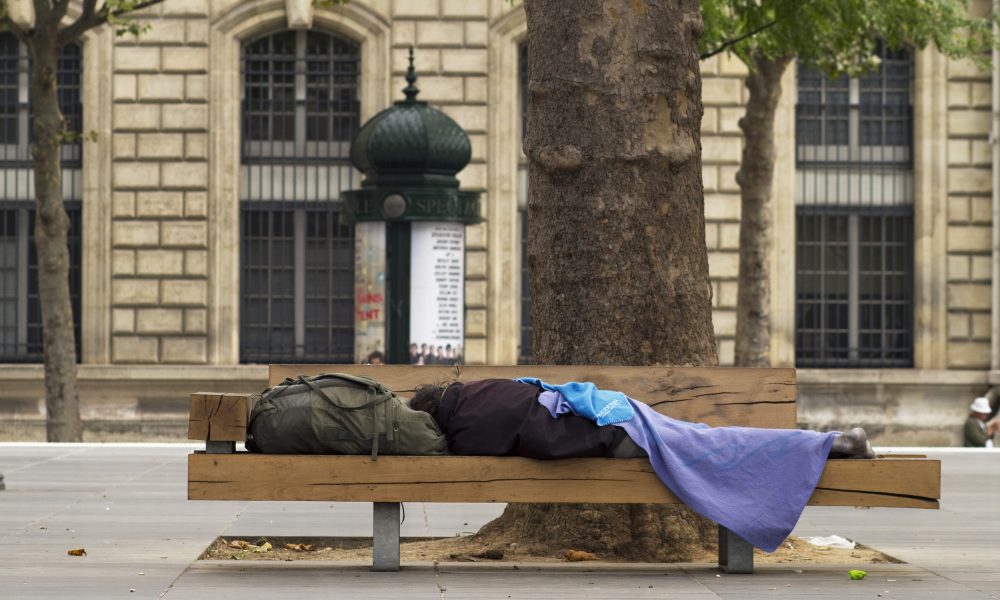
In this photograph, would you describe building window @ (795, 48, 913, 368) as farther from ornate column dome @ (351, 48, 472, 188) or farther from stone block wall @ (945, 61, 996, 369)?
ornate column dome @ (351, 48, 472, 188)

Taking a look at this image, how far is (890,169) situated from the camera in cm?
2541

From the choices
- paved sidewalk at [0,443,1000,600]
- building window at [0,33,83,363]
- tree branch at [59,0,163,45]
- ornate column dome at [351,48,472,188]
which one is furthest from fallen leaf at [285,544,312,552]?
building window at [0,33,83,363]

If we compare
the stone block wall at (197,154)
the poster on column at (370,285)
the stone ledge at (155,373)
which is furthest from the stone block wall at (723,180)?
the poster on column at (370,285)

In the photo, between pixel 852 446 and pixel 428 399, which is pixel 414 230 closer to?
pixel 428 399

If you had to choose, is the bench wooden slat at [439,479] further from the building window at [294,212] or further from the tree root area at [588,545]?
the building window at [294,212]

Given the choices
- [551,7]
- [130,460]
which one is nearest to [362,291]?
[130,460]

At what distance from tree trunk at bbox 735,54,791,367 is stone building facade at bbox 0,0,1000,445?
2.82 m

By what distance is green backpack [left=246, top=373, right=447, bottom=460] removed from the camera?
747cm

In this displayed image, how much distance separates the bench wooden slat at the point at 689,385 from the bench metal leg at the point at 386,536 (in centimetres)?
87

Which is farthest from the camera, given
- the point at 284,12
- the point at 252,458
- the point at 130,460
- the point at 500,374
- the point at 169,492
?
the point at 284,12

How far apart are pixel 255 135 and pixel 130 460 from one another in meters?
11.2

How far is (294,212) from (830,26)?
9.80 meters

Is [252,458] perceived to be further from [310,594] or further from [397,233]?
[397,233]

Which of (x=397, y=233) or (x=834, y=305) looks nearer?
(x=397, y=233)
